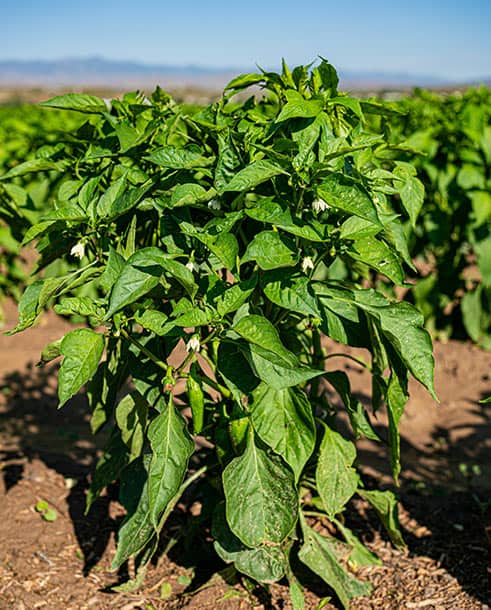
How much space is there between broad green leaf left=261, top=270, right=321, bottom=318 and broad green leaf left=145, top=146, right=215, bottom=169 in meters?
0.39

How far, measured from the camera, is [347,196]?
1826 mm

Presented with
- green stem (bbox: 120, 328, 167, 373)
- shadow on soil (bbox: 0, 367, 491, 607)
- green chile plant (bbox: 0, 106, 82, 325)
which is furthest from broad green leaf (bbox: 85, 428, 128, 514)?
green chile plant (bbox: 0, 106, 82, 325)

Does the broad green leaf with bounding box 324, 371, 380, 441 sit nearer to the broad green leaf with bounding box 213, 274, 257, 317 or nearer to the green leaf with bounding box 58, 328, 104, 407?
the broad green leaf with bounding box 213, 274, 257, 317

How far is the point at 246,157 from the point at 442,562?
183 centimetres

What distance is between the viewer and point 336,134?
6.88ft

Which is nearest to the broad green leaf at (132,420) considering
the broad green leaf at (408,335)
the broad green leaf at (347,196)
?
the broad green leaf at (408,335)

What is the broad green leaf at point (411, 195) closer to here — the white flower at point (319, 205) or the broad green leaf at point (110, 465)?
the white flower at point (319, 205)

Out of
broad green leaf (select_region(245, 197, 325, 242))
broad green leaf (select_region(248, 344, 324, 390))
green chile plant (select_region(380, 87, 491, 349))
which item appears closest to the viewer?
broad green leaf (select_region(248, 344, 324, 390))

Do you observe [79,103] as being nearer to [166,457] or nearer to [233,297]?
[233,297]

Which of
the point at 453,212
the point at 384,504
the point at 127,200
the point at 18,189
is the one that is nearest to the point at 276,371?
the point at 127,200

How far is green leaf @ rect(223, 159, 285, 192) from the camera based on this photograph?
6.09ft

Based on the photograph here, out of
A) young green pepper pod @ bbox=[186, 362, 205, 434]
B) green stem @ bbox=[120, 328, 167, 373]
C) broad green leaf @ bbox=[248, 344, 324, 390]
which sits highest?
broad green leaf @ bbox=[248, 344, 324, 390]

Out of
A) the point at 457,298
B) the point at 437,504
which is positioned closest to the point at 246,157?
the point at 437,504

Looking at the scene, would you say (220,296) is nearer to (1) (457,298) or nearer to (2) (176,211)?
(2) (176,211)
